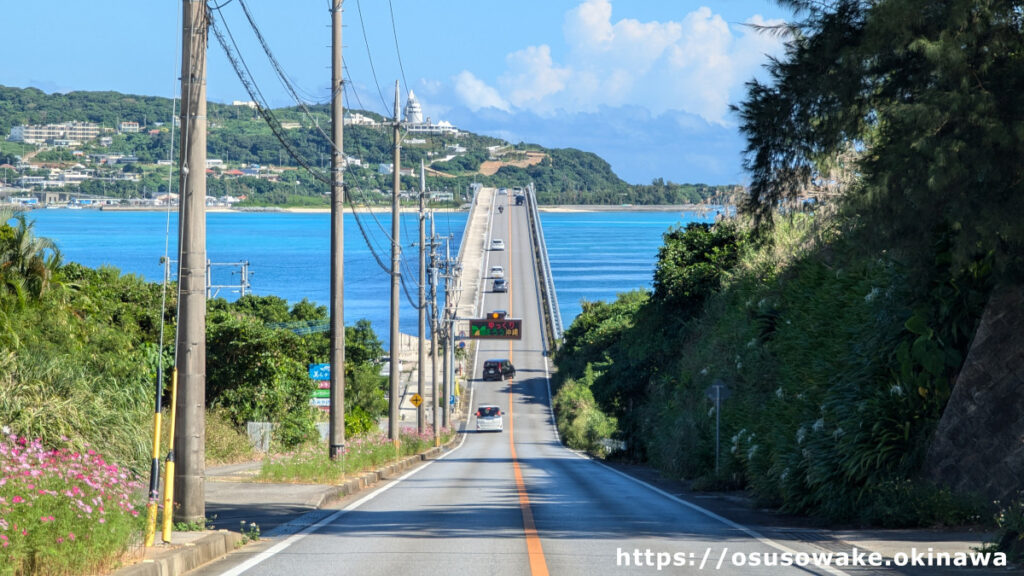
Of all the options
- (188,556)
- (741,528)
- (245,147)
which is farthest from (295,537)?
(245,147)

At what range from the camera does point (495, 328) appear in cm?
7888

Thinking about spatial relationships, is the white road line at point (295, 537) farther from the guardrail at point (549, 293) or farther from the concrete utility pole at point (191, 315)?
the guardrail at point (549, 293)

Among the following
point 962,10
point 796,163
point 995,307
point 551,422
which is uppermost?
point 962,10

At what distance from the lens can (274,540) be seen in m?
12.9

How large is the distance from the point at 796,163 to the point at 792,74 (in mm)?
1455

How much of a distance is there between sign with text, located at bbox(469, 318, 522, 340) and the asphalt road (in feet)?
160

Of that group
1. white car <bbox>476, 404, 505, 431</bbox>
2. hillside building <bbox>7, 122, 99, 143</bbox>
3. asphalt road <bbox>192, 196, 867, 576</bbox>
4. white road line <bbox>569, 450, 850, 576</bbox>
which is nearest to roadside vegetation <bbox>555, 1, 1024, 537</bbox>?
white road line <bbox>569, 450, 850, 576</bbox>

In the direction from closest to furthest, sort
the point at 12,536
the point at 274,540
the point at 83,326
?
1. the point at 12,536
2. the point at 274,540
3. the point at 83,326

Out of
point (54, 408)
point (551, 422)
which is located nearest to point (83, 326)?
point (54, 408)

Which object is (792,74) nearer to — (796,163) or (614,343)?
(796,163)

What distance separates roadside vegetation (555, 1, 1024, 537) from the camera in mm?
12172

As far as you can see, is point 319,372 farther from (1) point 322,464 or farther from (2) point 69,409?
(2) point 69,409

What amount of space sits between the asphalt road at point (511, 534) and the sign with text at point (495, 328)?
48.7 metres

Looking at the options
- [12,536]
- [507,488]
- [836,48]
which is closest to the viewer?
[12,536]
